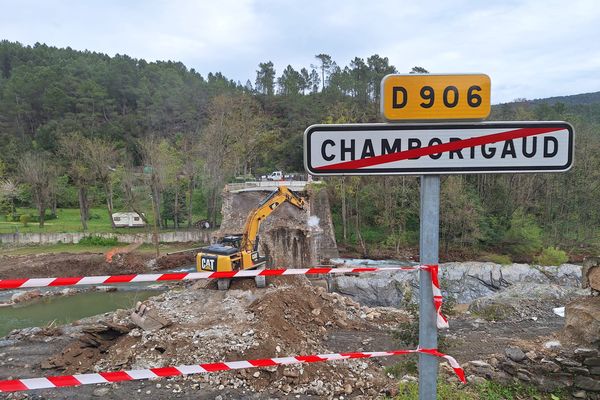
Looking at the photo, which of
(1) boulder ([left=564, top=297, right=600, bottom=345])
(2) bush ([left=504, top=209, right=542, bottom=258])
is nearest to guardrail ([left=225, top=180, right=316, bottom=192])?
(2) bush ([left=504, top=209, right=542, bottom=258])

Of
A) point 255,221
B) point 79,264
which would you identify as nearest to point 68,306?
point 79,264

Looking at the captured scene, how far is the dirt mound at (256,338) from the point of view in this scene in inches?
255

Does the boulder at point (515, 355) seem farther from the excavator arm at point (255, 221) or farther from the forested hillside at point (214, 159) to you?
the forested hillside at point (214, 159)

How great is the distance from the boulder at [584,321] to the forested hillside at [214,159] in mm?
18269

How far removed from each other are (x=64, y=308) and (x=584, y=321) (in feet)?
55.8

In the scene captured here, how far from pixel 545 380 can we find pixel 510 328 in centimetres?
802

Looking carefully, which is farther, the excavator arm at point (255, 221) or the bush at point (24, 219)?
the bush at point (24, 219)

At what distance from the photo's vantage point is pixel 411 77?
1.65 m

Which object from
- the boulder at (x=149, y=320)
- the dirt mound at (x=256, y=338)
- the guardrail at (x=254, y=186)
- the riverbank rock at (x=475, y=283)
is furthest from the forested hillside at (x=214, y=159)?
the boulder at (x=149, y=320)

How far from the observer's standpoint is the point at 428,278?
173cm

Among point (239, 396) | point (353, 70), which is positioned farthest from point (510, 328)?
point (353, 70)

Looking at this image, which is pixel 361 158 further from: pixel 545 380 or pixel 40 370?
pixel 40 370

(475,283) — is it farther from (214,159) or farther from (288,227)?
(214,159)

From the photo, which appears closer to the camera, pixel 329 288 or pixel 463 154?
pixel 463 154
